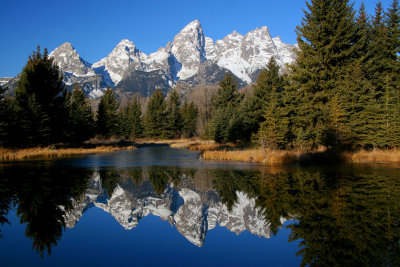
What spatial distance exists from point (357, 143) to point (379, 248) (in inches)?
910

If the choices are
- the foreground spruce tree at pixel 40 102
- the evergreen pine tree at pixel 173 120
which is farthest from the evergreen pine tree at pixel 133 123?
the foreground spruce tree at pixel 40 102

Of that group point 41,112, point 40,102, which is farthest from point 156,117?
point 41,112

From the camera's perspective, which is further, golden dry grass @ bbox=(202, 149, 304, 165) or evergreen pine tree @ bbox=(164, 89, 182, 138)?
evergreen pine tree @ bbox=(164, 89, 182, 138)

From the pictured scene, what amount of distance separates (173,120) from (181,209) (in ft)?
249

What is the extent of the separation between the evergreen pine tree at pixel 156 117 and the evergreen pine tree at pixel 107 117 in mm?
9640

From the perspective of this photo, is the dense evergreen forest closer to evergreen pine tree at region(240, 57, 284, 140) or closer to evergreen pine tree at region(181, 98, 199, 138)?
evergreen pine tree at region(240, 57, 284, 140)

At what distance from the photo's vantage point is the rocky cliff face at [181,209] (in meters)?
8.87

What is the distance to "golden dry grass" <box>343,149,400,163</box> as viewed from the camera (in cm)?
2505

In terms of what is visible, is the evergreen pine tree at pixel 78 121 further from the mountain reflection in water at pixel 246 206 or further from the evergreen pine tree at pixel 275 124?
the mountain reflection in water at pixel 246 206

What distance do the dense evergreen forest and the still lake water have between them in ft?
42.5

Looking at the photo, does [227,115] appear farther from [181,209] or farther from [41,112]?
[181,209]

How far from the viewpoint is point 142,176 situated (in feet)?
62.6

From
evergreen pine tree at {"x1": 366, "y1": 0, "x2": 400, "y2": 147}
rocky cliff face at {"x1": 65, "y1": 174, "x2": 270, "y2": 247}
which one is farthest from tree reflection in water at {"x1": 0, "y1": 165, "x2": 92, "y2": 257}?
evergreen pine tree at {"x1": 366, "y1": 0, "x2": 400, "y2": 147}

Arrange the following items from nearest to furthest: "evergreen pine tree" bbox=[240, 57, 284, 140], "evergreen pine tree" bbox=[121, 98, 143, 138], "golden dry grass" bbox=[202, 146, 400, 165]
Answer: "golden dry grass" bbox=[202, 146, 400, 165]
"evergreen pine tree" bbox=[240, 57, 284, 140]
"evergreen pine tree" bbox=[121, 98, 143, 138]
